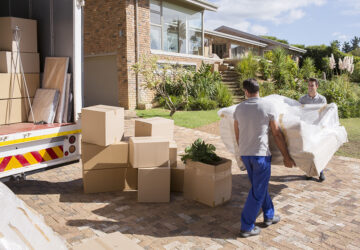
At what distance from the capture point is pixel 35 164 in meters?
4.66

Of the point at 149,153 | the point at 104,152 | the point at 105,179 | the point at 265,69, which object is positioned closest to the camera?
the point at 149,153

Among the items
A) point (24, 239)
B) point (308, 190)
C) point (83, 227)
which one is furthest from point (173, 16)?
point (24, 239)

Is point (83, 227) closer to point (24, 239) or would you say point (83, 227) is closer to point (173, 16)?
point (24, 239)

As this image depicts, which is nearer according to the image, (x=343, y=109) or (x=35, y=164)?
(x=35, y=164)

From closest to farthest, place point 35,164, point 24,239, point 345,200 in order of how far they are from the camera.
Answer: point 24,239 < point 35,164 < point 345,200

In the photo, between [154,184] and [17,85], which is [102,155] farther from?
[17,85]

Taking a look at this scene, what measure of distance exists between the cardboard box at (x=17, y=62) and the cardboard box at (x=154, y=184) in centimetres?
257

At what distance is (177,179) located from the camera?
17.1 feet

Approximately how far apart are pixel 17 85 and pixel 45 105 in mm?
544

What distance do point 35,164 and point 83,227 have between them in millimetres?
1279

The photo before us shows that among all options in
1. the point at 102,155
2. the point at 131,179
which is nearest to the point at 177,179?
the point at 131,179

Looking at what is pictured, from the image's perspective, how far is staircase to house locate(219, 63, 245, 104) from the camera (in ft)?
57.2

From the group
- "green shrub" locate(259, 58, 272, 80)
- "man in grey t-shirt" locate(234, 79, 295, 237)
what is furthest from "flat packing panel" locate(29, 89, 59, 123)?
"green shrub" locate(259, 58, 272, 80)

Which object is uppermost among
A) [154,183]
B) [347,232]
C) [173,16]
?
[173,16]
